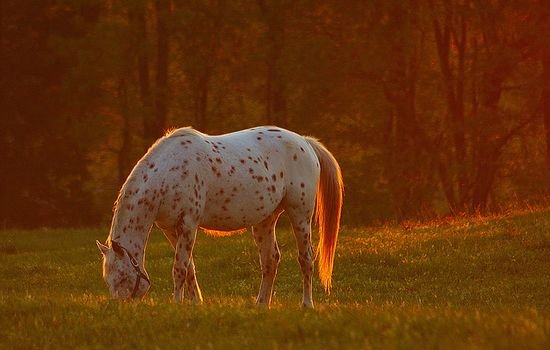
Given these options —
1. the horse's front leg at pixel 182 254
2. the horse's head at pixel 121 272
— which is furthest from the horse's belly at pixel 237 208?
the horse's head at pixel 121 272

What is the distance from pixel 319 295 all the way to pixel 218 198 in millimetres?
4575

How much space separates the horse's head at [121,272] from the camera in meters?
11.8

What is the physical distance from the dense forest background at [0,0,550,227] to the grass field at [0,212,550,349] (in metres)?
8.90

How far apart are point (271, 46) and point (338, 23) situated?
279 centimetres

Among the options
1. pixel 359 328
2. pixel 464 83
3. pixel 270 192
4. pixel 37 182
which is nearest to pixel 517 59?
pixel 464 83

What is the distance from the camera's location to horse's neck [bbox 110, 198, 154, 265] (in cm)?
1217

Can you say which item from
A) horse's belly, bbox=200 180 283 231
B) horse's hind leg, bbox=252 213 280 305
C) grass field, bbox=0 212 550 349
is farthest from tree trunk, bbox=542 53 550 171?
horse's belly, bbox=200 180 283 231

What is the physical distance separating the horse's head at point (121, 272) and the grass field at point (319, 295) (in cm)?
28

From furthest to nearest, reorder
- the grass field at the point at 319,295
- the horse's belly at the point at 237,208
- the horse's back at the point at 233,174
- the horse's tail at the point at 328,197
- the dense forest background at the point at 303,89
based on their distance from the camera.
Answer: the dense forest background at the point at 303,89
the horse's tail at the point at 328,197
the horse's belly at the point at 237,208
the horse's back at the point at 233,174
the grass field at the point at 319,295

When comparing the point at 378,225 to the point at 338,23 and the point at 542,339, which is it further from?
the point at 542,339

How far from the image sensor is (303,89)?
38.7 m

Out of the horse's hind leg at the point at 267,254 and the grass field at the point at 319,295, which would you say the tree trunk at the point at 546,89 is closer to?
the grass field at the point at 319,295

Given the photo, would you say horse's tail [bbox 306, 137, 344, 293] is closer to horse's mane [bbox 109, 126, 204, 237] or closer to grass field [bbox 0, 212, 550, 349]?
grass field [bbox 0, 212, 550, 349]

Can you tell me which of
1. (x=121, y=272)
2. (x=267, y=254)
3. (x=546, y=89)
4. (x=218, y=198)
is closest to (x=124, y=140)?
(x=546, y=89)
